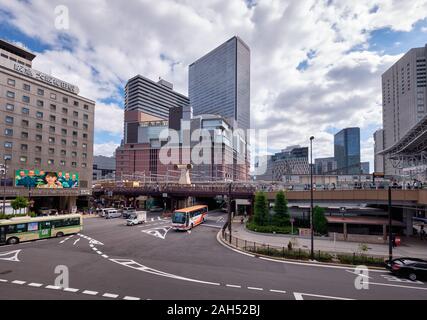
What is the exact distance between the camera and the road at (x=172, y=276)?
12227mm

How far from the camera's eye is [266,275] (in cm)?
1559

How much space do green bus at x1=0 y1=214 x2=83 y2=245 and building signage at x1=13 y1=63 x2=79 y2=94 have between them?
39.1 m

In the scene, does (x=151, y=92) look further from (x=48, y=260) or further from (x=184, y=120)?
(x=48, y=260)

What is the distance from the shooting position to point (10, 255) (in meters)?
19.6

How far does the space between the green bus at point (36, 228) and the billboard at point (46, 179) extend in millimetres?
25590

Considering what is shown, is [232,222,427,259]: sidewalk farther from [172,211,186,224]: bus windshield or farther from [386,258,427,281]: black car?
[172,211,186,224]: bus windshield

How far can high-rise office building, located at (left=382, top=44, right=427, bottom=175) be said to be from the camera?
12938 cm

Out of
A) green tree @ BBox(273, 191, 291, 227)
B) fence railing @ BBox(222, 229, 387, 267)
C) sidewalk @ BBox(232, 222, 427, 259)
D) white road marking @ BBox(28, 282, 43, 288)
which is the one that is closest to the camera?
white road marking @ BBox(28, 282, 43, 288)

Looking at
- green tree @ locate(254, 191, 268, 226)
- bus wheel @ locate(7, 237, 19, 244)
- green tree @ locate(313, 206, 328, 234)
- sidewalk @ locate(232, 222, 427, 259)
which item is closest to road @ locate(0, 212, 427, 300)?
bus wheel @ locate(7, 237, 19, 244)

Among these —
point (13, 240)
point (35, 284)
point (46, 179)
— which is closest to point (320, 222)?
point (35, 284)

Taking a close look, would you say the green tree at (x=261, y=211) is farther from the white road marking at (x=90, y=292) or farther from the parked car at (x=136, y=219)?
the white road marking at (x=90, y=292)

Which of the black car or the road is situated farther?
the black car

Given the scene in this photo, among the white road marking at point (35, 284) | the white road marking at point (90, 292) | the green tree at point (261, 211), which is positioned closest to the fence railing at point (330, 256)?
the green tree at point (261, 211)

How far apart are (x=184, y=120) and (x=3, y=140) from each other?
115 m
